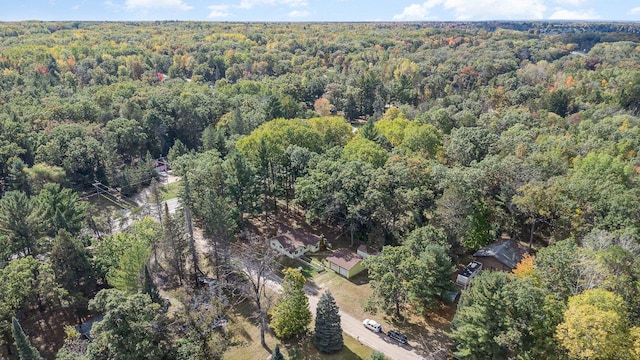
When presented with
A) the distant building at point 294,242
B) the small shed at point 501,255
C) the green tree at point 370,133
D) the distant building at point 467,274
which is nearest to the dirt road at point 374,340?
the distant building at point 294,242

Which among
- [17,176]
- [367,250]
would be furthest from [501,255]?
[17,176]

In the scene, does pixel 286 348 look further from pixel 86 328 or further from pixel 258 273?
pixel 86 328

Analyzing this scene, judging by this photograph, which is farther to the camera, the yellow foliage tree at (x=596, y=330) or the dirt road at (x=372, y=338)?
the dirt road at (x=372, y=338)

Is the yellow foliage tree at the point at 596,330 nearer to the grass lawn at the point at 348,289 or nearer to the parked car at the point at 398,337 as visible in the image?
the parked car at the point at 398,337

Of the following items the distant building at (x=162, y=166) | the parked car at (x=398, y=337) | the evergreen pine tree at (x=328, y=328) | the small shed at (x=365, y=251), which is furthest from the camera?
the distant building at (x=162, y=166)

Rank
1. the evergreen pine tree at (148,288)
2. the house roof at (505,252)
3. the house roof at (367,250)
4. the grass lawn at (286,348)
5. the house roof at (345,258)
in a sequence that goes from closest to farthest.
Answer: the evergreen pine tree at (148,288) < the grass lawn at (286,348) < the house roof at (505,252) < the house roof at (345,258) < the house roof at (367,250)

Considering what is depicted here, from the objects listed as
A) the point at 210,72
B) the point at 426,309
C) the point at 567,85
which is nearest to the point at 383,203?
the point at 426,309

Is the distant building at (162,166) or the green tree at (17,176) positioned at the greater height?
the green tree at (17,176)
